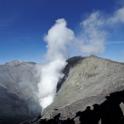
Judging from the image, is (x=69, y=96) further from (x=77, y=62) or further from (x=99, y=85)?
(x=77, y=62)

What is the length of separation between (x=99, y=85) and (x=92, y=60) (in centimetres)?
3655

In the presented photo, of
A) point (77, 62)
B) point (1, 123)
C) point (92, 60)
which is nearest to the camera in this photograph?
point (1, 123)

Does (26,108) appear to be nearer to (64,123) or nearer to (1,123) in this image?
(1,123)

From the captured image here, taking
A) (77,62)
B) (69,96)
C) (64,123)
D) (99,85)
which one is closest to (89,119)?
(64,123)

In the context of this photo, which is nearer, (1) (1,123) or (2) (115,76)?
(2) (115,76)

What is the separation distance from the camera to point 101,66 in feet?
472

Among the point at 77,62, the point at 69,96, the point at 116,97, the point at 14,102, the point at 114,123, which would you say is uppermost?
the point at 77,62

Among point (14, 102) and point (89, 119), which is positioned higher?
point (14, 102)

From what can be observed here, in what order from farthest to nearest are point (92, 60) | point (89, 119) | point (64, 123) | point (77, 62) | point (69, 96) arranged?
point (77, 62) < point (92, 60) < point (69, 96) < point (64, 123) < point (89, 119)

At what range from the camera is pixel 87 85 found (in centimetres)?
13138

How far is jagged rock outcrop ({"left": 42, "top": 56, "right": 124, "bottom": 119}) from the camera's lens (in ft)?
328

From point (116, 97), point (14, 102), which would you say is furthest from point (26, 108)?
point (116, 97)

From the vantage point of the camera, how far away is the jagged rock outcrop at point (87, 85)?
100 meters

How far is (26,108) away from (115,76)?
254 feet
